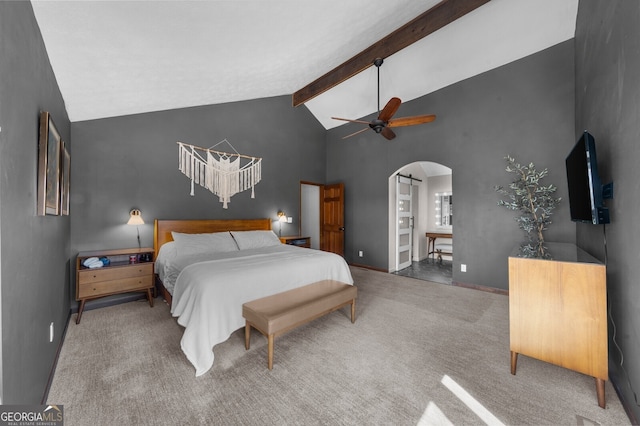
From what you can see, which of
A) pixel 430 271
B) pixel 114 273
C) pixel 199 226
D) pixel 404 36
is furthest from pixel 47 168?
pixel 430 271

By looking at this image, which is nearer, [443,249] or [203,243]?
[203,243]

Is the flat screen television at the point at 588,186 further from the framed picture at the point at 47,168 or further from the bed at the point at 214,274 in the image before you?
the framed picture at the point at 47,168

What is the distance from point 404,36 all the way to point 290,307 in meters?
3.68

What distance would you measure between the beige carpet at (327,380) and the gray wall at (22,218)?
1.53 ft

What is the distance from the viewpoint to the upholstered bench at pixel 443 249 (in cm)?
661

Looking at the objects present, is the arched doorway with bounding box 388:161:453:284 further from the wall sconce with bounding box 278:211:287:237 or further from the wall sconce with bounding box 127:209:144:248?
the wall sconce with bounding box 127:209:144:248

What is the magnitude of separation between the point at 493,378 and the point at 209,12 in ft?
12.0

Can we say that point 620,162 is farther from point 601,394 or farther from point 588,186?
point 601,394

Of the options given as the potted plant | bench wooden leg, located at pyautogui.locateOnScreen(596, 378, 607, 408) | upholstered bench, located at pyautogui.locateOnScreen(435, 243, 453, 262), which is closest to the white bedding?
bench wooden leg, located at pyautogui.locateOnScreen(596, 378, 607, 408)

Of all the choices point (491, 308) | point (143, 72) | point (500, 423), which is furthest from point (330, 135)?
point (500, 423)

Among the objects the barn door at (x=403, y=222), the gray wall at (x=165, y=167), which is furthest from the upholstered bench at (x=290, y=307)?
the barn door at (x=403, y=222)

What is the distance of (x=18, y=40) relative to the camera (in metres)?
1.24

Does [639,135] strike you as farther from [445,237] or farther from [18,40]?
[445,237]

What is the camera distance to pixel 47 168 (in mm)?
1627
